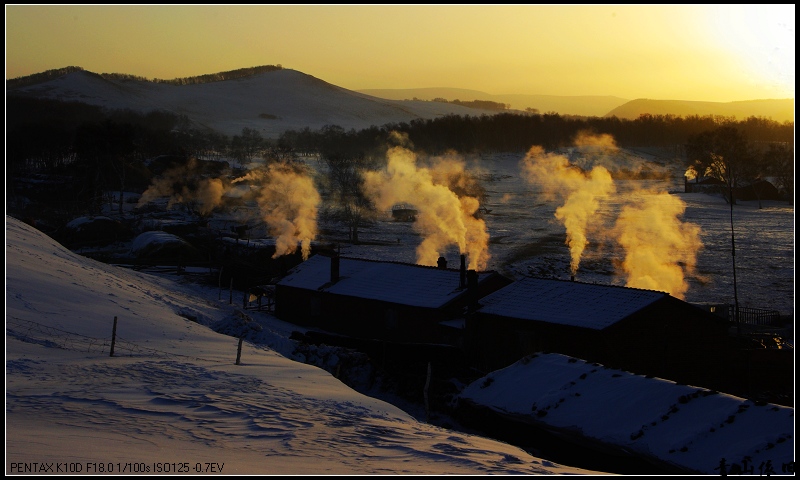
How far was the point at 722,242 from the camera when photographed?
6322 centimetres

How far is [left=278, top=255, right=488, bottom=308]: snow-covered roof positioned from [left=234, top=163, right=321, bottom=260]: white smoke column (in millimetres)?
12017

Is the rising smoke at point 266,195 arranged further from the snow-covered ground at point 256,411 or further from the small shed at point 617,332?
the snow-covered ground at point 256,411

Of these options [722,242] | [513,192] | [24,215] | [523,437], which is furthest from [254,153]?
[523,437]

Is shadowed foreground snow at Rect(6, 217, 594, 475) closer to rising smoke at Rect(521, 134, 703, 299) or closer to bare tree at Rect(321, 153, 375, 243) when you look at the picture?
rising smoke at Rect(521, 134, 703, 299)

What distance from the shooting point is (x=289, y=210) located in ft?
245

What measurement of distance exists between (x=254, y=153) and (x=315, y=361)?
13949cm

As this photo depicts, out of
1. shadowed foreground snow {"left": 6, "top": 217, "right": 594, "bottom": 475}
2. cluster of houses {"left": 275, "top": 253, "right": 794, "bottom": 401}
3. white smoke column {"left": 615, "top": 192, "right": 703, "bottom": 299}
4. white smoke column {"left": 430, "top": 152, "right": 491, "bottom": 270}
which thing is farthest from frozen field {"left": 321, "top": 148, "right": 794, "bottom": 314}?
shadowed foreground snow {"left": 6, "top": 217, "right": 594, "bottom": 475}

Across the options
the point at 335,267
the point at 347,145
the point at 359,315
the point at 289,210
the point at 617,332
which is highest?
the point at 347,145

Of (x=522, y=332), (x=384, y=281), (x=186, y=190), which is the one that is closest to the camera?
(x=522, y=332)

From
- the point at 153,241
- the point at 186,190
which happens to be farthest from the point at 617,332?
the point at 186,190

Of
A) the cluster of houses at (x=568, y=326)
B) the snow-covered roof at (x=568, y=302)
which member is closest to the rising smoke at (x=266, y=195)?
the cluster of houses at (x=568, y=326)

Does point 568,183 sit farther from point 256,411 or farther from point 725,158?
point 256,411

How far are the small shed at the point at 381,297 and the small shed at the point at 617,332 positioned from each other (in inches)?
86.2

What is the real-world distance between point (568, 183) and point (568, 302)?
7568 centimetres
